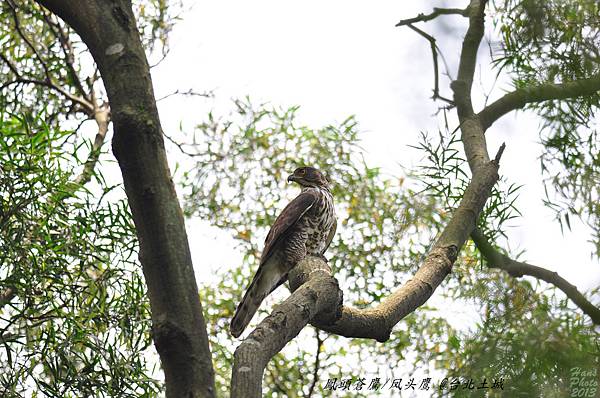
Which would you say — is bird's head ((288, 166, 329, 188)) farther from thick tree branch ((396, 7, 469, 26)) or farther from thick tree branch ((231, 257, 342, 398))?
thick tree branch ((231, 257, 342, 398))

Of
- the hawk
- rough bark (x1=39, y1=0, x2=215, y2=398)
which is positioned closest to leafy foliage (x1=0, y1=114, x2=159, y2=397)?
the hawk

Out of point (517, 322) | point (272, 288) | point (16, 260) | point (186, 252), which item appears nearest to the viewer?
point (186, 252)

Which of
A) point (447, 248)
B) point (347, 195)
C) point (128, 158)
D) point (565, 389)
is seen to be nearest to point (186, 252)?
point (128, 158)

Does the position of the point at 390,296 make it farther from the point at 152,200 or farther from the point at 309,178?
the point at 309,178

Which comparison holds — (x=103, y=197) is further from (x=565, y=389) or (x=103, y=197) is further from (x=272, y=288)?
(x=565, y=389)

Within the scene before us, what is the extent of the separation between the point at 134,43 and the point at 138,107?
160mm

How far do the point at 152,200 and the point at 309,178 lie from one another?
298 centimetres

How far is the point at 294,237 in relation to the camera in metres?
4.14

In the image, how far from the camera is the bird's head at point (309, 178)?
463cm

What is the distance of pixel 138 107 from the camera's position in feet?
5.81

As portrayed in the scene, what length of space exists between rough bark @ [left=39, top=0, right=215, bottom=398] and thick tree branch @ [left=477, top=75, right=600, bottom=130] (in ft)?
3.41

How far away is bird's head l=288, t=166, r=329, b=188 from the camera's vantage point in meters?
4.63

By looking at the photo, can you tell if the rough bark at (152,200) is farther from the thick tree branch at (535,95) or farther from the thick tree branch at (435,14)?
the thick tree branch at (435,14)

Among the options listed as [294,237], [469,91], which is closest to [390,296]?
[469,91]
